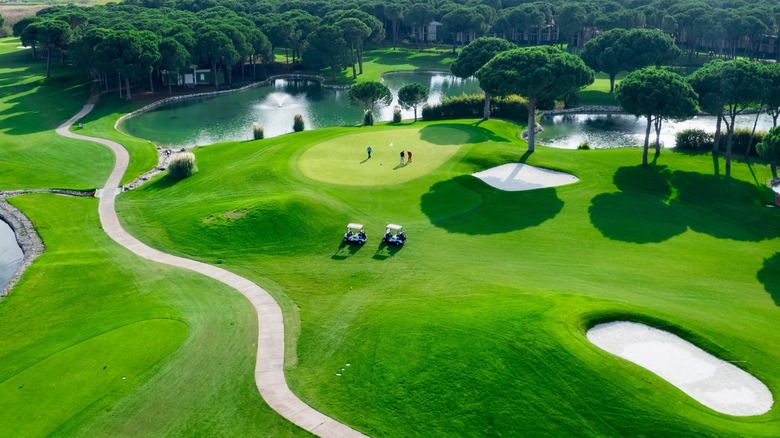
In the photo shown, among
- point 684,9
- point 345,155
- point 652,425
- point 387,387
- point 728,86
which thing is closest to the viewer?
point 652,425

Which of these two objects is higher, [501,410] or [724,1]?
[724,1]

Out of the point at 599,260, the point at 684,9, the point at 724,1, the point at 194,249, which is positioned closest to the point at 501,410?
the point at 599,260

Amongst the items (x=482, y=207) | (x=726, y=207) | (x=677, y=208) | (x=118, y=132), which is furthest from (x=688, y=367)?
(x=118, y=132)

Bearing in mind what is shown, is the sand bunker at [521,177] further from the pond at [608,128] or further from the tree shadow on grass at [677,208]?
the pond at [608,128]

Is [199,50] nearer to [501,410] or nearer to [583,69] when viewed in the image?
[583,69]

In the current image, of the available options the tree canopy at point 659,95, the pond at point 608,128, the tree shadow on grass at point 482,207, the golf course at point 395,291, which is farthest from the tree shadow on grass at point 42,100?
the tree canopy at point 659,95

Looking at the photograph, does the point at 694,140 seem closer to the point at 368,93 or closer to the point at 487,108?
the point at 487,108

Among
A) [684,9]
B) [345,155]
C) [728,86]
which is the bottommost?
[345,155]
